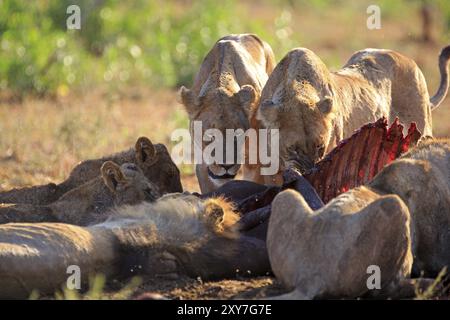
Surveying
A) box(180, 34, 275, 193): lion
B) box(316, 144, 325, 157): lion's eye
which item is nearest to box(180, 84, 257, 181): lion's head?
box(180, 34, 275, 193): lion

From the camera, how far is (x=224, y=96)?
25.1 ft

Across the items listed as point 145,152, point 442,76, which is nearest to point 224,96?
point 145,152

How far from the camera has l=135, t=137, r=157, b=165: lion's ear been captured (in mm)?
7328

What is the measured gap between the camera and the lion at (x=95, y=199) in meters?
6.68

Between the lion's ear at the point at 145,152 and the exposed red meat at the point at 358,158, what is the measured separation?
1.28 meters

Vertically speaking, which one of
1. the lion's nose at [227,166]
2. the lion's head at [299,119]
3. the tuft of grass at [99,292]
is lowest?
the tuft of grass at [99,292]

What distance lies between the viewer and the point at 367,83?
859 centimetres

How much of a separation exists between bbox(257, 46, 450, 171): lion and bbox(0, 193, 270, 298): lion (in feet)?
3.21

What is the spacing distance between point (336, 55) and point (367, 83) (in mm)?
10265

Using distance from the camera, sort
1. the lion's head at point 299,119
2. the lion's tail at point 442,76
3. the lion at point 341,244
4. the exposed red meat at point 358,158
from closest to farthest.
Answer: the lion at point 341,244 → the exposed red meat at point 358,158 → the lion's head at point 299,119 → the lion's tail at point 442,76

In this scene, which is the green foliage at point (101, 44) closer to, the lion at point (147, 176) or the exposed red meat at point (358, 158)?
the lion at point (147, 176)

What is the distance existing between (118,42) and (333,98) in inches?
380

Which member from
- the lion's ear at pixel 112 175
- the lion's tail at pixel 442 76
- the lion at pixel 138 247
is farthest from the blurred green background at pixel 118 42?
the lion at pixel 138 247

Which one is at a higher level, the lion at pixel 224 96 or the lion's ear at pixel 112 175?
the lion at pixel 224 96
